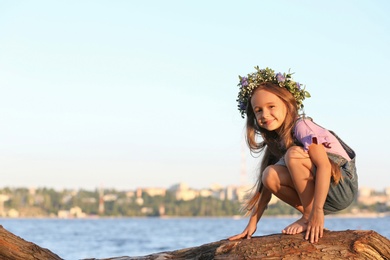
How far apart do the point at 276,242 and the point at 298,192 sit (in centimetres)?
47

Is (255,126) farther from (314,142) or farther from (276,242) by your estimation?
(276,242)

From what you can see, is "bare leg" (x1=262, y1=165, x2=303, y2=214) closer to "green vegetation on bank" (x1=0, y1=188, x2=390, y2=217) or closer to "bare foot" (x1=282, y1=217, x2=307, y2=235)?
"bare foot" (x1=282, y1=217, x2=307, y2=235)

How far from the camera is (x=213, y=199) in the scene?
250 ft

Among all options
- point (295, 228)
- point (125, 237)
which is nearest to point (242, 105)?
point (295, 228)

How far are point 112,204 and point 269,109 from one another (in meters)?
82.9

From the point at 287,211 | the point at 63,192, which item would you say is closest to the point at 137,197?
the point at 63,192

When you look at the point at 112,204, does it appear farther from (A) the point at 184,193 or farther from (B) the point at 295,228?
(B) the point at 295,228

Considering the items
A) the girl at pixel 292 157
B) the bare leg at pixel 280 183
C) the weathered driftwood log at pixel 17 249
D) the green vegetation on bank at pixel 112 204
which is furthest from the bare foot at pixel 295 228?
the green vegetation on bank at pixel 112 204

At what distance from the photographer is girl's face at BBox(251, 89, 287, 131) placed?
15.4 feet

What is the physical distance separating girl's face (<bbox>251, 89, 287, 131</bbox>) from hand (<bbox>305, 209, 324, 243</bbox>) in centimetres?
67

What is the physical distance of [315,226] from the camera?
4.18 m

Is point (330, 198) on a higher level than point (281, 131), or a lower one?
lower

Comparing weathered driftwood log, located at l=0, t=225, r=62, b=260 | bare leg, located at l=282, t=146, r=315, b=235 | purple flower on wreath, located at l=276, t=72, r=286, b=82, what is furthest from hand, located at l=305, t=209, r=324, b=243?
weathered driftwood log, located at l=0, t=225, r=62, b=260

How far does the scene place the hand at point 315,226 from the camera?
4109mm
